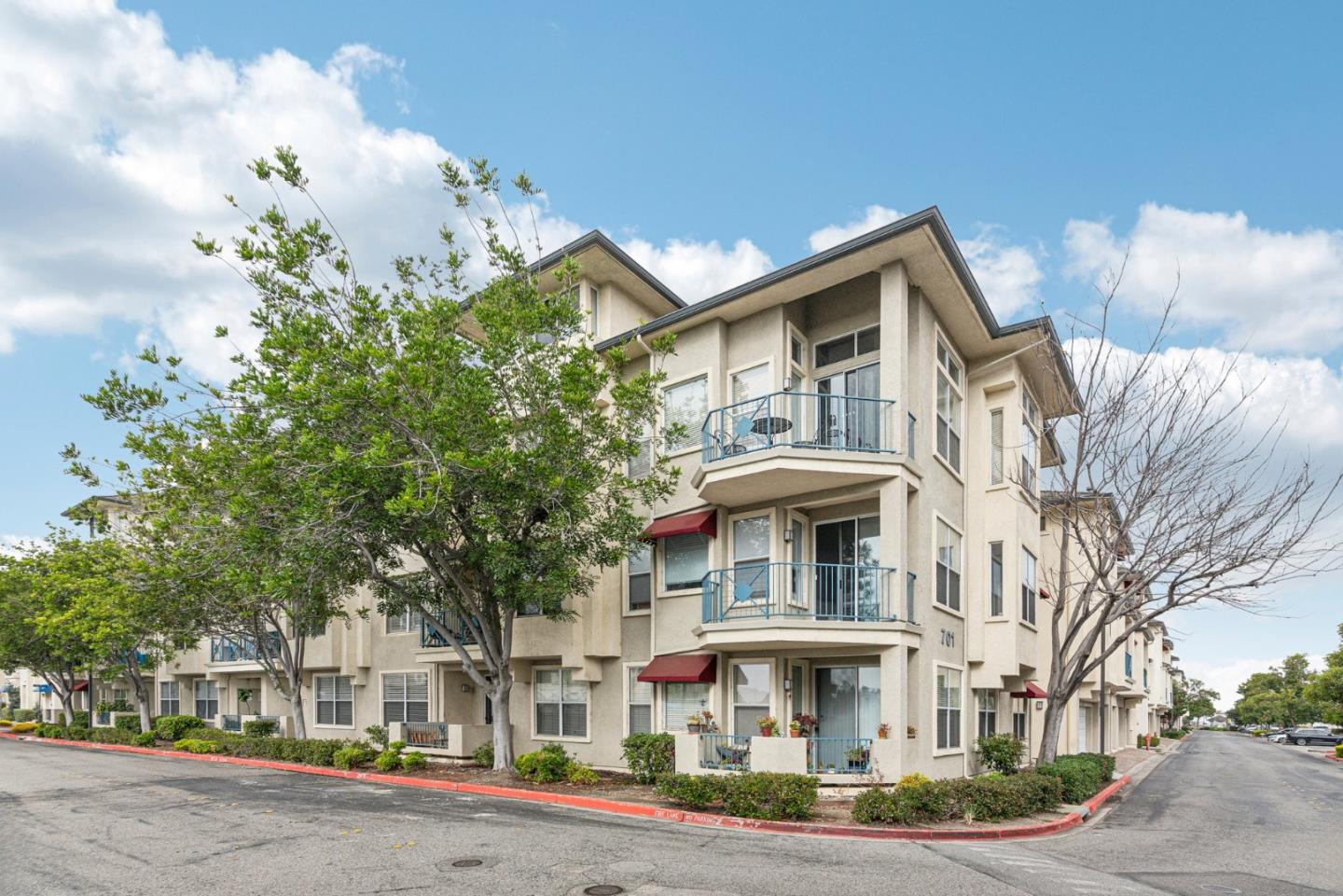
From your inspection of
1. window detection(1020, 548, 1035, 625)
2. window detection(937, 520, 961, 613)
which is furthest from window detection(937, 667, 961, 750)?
window detection(1020, 548, 1035, 625)

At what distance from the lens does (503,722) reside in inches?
816

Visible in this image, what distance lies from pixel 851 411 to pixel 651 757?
325 inches

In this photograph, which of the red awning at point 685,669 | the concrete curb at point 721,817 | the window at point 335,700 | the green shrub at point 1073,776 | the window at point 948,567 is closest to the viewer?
the concrete curb at point 721,817

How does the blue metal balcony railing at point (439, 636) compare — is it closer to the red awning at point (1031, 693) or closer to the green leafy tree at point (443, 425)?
the green leafy tree at point (443, 425)

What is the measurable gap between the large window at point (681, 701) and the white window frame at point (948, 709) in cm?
453

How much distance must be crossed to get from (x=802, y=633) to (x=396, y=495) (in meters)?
8.28

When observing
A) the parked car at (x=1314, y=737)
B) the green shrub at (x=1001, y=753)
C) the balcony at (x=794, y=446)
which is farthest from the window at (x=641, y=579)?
the parked car at (x=1314, y=737)

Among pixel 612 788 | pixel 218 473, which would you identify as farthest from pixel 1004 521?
pixel 218 473

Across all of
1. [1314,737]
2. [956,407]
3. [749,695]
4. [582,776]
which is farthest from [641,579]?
[1314,737]

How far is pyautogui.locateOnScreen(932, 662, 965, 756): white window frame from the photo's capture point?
59.8 ft

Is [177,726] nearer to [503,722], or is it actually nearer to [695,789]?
[503,722]

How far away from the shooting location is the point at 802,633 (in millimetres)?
16766

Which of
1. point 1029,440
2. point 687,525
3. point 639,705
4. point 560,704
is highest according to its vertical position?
point 1029,440

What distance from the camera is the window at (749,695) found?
18.6 meters
